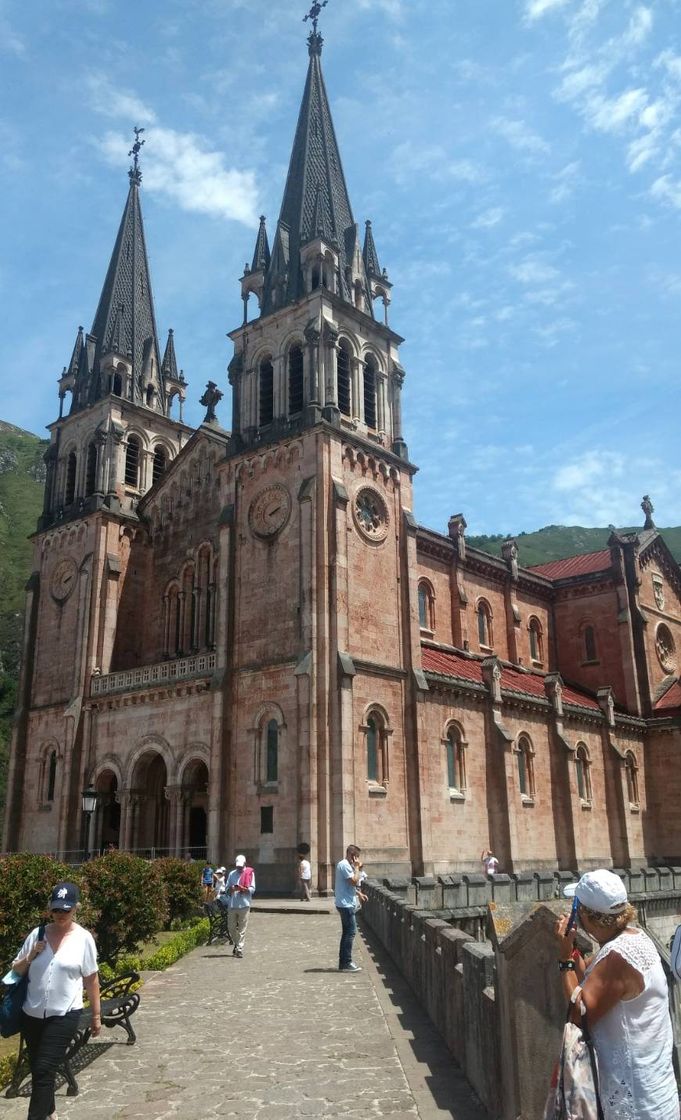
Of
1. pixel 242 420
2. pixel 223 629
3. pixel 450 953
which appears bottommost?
pixel 450 953

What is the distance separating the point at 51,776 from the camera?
127 ft

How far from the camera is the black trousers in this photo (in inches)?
271

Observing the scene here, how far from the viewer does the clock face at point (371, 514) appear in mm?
33250

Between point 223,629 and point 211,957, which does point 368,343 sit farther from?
point 211,957

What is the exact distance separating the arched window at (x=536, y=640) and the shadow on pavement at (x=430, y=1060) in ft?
117

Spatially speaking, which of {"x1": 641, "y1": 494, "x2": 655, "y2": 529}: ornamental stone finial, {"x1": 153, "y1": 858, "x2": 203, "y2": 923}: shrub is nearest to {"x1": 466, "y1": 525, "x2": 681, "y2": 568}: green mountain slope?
{"x1": 641, "y1": 494, "x2": 655, "y2": 529}: ornamental stone finial

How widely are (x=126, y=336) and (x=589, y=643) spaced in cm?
2914

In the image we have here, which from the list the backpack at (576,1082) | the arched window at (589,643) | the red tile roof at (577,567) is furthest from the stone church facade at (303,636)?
the backpack at (576,1082)

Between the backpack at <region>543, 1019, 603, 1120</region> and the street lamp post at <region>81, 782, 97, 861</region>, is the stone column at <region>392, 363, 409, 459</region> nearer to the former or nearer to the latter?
the street lamp post at <region>81, 782, 97, 861</region>

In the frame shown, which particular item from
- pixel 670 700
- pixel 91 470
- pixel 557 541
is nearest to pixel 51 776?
pixel 91 470

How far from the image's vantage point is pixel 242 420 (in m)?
36.7

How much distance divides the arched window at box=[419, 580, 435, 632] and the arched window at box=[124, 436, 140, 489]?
1436 cm

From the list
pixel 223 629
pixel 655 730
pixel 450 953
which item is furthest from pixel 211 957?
pixel 655 730

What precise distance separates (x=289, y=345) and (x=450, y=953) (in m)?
29.5
